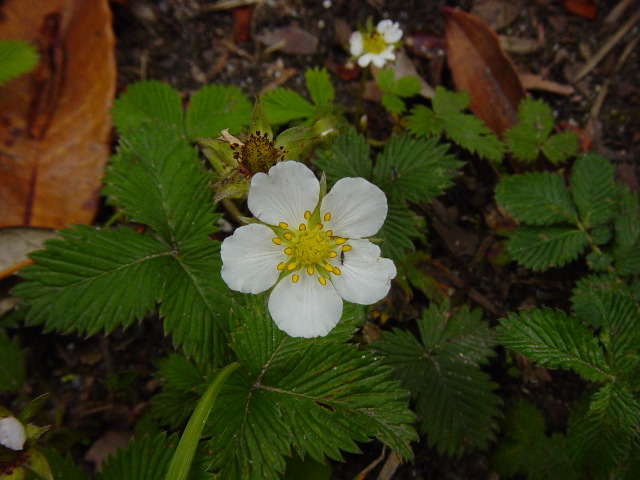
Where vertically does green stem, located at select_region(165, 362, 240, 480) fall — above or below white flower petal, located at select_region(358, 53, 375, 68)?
below

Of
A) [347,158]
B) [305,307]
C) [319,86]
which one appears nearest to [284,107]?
[319,86]

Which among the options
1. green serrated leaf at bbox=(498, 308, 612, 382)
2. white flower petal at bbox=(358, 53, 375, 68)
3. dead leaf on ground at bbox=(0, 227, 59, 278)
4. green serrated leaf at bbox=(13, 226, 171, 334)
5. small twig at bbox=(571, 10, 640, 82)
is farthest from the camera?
small twig at bbox=(571, 10, 640, 82)

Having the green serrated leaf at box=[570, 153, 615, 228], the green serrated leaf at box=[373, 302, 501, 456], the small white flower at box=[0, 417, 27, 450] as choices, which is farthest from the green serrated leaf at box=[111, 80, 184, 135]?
the green serrated leaf at box=[570, 153, 615, 228]

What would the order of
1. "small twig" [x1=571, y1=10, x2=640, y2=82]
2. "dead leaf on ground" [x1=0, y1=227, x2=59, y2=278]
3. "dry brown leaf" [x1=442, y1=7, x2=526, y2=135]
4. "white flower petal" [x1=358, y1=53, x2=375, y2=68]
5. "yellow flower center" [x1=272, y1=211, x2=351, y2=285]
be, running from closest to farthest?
"yellow flower center" [x1=272, y1=211, x2=351, y2=285]
"dead leaf on ground" [x1=0, y1=227, x2=59, y2=278]
"white flower petal" [x1=358, y1=53, x2=375, y2=68]
"dry brown leaf" [x1=442, y1=7, x2=526, y2=135]
"small twig" [x1=571, y1=10, x2=640, y2=82]

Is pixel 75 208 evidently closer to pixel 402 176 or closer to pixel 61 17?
pixel 61 17

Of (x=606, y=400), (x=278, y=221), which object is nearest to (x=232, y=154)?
(x=278, y=221)

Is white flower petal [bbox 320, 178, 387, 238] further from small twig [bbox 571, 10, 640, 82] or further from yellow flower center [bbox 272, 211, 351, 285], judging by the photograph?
small twig [bbox 571, 10, 640, 82]
